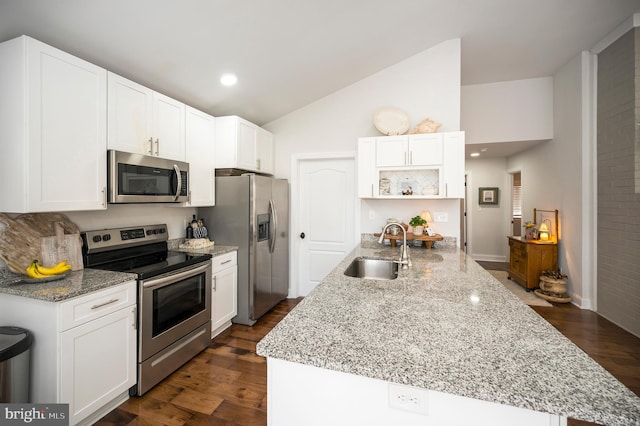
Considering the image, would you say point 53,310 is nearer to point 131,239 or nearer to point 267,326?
point 131,239

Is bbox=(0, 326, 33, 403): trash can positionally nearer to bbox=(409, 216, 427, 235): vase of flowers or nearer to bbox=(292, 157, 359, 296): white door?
bbox=(292, 157, 359, 296): white door

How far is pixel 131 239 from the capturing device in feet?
8.07

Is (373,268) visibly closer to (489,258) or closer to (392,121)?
(392,121)

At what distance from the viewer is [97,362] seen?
1709 mm

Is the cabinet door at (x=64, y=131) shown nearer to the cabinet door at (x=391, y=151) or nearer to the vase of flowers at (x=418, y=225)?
the cabinet door at (x=391, y=151)

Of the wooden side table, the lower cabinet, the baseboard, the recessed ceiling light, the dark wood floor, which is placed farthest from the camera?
the baseboard

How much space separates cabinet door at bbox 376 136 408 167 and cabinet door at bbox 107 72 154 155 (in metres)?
2.15

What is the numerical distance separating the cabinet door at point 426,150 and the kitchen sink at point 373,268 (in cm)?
115

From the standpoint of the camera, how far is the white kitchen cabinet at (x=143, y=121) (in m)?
2.07

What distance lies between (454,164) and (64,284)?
3.23 meters

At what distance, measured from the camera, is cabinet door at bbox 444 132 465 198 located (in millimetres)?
2852

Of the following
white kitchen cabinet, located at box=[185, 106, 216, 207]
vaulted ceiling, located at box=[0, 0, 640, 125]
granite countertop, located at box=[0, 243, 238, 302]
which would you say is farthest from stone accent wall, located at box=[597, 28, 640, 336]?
granite countertop, located at box=[0, 243, 238, 302]

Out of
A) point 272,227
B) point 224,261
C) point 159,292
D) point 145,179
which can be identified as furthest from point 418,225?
point 145,179

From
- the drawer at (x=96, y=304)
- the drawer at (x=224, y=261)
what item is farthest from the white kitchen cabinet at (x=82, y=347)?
the drawer at (x=224, y=261)
